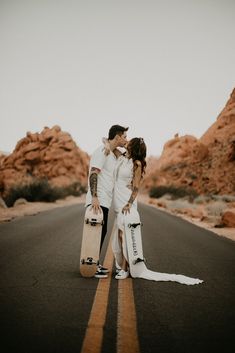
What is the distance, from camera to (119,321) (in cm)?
363

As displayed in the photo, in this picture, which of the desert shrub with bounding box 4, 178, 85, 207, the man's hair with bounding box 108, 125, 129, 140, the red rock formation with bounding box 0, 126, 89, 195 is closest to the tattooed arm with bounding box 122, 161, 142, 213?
the man's hair with bounding box 108, 125, 129, 140

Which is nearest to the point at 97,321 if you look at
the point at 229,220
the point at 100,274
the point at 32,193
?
the point at 100,274

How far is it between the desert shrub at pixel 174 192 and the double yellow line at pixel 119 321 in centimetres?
3626

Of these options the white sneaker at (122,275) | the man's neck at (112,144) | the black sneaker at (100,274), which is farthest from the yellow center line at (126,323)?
the man's neck at (112,144)

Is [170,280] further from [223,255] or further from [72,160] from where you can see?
[72,160]

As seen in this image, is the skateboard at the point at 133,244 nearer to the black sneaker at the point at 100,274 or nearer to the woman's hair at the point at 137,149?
the black sneaker at the point at 100,274

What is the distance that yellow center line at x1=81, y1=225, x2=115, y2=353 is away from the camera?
9.77 feet

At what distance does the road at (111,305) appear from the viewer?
3.10 m

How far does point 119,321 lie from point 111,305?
1.72 ft

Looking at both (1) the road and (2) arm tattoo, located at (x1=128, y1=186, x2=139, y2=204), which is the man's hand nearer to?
(2) arm tattoo, located at (x1=128, y1=186, x2=139, y2=204)

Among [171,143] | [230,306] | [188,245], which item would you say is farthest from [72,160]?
[230,306]

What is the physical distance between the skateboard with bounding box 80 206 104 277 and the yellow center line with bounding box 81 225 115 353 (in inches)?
12.0

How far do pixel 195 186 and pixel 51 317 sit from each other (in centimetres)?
4838

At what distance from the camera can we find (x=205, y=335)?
10.9 ft
